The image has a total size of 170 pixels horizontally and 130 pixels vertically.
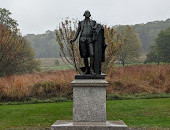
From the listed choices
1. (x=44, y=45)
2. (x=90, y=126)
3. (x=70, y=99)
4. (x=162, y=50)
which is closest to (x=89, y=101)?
(x=90, y=126)

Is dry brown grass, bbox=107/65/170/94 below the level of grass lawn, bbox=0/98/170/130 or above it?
above

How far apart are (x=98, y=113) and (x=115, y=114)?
5005mm

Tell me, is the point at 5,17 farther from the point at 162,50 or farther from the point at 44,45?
the point at 44,45

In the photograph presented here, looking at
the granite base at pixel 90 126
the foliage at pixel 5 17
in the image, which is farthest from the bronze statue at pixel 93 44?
the foliage at pixel 5 17

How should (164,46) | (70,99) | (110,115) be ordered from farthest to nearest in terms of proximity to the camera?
(164,46) → (70,99) → (110,115)

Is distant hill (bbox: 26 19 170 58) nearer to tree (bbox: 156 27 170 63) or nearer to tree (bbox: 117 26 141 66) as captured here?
tree (bbox: 156 27 170 63)

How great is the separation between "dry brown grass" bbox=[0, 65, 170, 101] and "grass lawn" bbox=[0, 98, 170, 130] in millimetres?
3783

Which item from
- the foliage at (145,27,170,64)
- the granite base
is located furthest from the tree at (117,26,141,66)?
→ the granite base

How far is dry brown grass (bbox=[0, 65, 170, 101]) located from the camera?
17.0 m

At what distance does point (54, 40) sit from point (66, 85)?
4399 cm

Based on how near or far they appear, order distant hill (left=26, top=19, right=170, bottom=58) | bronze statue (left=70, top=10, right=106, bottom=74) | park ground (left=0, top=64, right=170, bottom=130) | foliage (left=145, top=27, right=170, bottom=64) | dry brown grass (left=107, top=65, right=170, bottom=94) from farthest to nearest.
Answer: distant hill (left=26, top=19, right=170, bottom=58) < foliage (left=145, top=27, right=170, bottom=64) < dry brown grass (left=107, top=65, right=170, bottom=94) < park ground (left=0, top=64, right=170, bottom=130) < bronze statue (left=70, top=10, right=106, bottom=74)

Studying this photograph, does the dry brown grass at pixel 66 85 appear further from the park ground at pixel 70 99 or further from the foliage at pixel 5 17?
the foliage at pixel 5 17

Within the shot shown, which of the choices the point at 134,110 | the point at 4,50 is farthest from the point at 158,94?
the point at 4,50

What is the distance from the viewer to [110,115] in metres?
11.4
